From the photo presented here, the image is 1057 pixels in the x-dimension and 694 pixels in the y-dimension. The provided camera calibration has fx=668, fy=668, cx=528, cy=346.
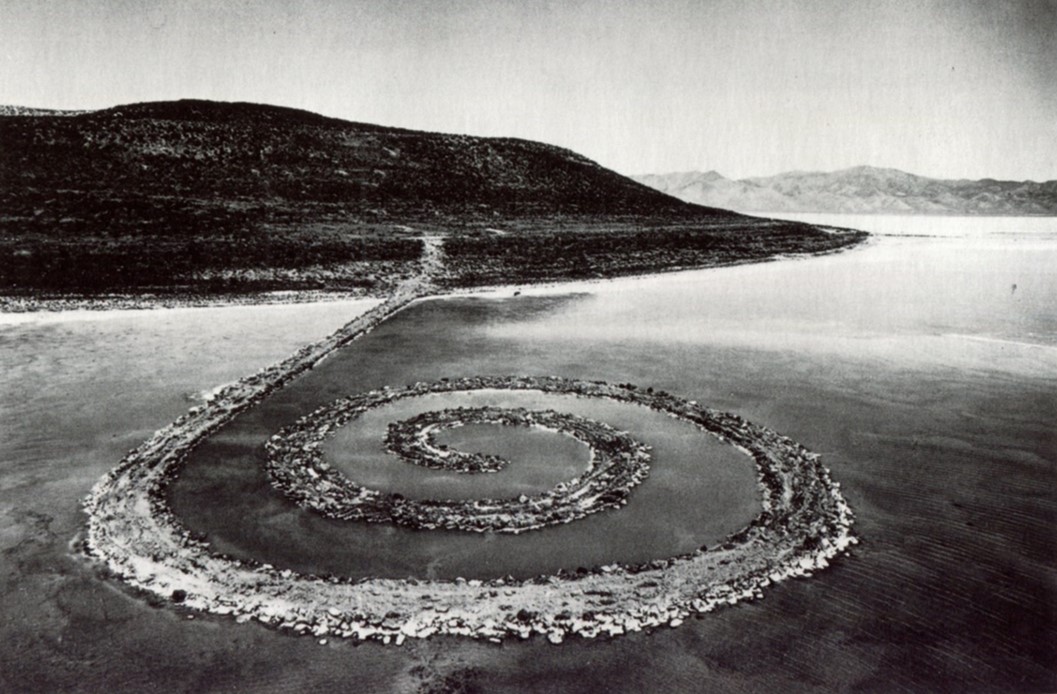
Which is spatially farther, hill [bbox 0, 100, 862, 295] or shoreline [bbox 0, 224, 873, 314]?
hill [bbox 0, 100, 862, 295]

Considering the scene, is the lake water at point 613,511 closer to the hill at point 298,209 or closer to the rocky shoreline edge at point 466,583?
the rocky shoreline edge at point 466,583

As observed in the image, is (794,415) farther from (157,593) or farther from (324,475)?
(157,593)

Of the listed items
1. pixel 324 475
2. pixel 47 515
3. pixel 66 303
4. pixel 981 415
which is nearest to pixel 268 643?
pixel 324 475

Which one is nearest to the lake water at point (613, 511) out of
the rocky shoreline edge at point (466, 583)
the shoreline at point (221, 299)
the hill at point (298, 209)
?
the rocky shoreline edge at point (466, 583)

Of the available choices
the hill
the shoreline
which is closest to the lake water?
the shoreline

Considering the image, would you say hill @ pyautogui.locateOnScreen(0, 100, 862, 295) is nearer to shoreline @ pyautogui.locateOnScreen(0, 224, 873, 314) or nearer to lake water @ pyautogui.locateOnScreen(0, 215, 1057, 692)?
shoreline @ pyautogui.locateOnScreen(0, 224, 873, 314)

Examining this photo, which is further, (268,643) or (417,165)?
(417,165)
